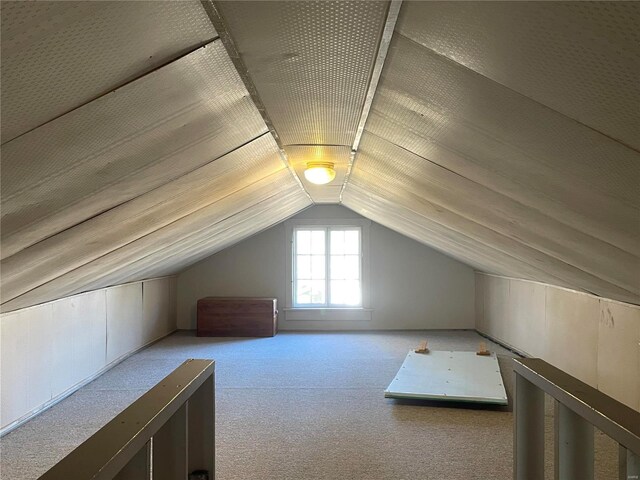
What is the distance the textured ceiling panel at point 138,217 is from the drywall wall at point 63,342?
2.33ft

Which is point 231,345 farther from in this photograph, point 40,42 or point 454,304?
point 40,42

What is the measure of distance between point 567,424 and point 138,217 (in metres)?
2.55

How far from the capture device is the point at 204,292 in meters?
8.95

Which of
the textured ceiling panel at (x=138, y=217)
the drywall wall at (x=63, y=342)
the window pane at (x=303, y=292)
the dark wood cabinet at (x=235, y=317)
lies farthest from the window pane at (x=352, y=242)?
the textured ceiling panel at (x=138, y=217)

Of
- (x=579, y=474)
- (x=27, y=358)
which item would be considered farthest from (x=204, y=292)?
(x=579, y=474)

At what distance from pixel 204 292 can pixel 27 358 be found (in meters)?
4.79

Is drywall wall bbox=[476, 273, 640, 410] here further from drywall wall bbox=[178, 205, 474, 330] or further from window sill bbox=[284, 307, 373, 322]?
window sill bbox=[284, 307, 373, 322]

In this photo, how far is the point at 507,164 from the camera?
2195mm

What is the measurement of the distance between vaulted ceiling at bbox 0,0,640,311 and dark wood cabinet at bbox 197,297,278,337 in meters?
4.74

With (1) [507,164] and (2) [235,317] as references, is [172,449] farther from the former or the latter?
(2) [235,317]

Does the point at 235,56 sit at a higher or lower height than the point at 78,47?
higher

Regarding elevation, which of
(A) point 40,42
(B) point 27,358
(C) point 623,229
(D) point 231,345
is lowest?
(D) point 231,345

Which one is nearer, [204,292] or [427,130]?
[427,130]

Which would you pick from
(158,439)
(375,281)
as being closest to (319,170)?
(158,439)
